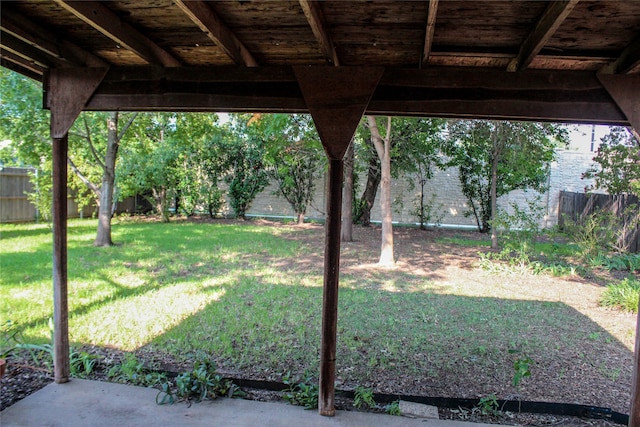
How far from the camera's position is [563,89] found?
8.09 feet

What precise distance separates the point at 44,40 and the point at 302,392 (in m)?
2.92

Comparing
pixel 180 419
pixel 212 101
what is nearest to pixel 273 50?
pixel 212 101

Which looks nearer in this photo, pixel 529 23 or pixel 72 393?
pixel 529 23

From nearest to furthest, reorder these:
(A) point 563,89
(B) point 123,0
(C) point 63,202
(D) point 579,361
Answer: (B) point 123,0
(A) point 563,89
(C) point 63,202
(D) point 579,361

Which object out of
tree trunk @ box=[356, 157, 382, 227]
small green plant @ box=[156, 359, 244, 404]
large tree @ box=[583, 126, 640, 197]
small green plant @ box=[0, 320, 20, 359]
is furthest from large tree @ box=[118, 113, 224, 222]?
large tree @ box=[583, 126, 640, 197]

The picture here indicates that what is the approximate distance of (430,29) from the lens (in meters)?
2.00

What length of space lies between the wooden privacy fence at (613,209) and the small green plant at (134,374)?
7.57 metres

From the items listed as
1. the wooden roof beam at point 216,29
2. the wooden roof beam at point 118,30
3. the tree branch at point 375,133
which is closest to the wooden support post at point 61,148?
the wooden roof beam at point 118,30

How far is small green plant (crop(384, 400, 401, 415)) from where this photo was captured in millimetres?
2764

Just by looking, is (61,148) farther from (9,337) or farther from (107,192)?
(107,192)

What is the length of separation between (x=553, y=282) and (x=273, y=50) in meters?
6.20

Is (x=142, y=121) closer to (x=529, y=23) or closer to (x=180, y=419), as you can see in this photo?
(x=180, y=419)

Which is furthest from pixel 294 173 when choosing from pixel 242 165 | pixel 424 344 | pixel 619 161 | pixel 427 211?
pixel 424 344

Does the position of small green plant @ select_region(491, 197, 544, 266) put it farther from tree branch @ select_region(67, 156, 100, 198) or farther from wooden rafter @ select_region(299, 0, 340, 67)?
tree branch @ select_region(67, 156, 100, 198)
